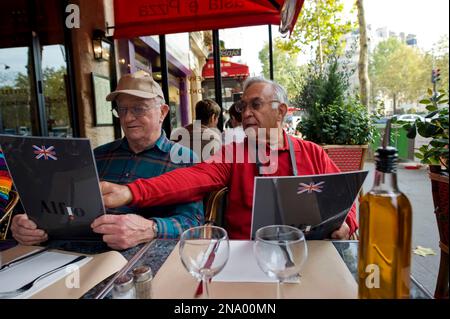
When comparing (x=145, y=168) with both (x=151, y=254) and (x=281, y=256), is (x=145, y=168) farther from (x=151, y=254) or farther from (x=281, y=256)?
(x=281, y=256)

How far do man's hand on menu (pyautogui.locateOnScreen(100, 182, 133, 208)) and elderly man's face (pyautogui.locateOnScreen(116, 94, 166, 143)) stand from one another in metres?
0.63

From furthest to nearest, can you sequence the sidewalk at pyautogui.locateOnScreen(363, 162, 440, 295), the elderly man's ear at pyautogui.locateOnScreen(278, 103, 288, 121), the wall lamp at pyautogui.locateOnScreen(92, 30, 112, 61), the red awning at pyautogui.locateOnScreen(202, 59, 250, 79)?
the red awning at pyautogui.locateOnScreen(202, 59, 250, 79)
the wall lamp at pyautogui.locateOnScreen(92, 30, 112, 61)
the sidewalk at pyautogui.locateOnScreen(363, 162, 440, 295)
the elderly man's ear at pyautogui.locateOnScreen(278, 103, 288, 121)

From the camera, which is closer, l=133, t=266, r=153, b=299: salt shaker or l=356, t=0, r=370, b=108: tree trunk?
l=133, t=266, r=153, b=299: salt shaker

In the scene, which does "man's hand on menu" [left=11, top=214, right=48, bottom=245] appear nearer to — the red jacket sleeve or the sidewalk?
the red jacket sleeve

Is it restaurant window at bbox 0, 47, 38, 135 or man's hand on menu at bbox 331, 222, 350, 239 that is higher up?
restaurant window at bbox 0, 47, 38, 135

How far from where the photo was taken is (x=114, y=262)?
0.98m

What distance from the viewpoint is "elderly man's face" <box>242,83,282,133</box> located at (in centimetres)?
191

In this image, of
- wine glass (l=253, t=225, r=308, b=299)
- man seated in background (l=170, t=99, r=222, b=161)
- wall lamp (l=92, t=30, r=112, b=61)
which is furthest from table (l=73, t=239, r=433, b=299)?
wall lamp (l=92, t=30, r=112, b=61)

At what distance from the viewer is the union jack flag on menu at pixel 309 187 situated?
0.92 meters

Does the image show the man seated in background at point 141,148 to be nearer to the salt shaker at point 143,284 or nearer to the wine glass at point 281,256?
the salt shaker at point 143,284

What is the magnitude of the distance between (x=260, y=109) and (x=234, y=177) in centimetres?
47

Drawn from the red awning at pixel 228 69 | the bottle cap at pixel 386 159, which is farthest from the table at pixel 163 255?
the red awning at pixel 228 69

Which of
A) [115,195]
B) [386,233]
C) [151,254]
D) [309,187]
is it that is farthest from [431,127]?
[115,195]

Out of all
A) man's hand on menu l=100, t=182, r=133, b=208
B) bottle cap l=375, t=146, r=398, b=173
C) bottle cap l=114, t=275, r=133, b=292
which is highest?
bottle cap l=375, t=146, r=398, b=173
